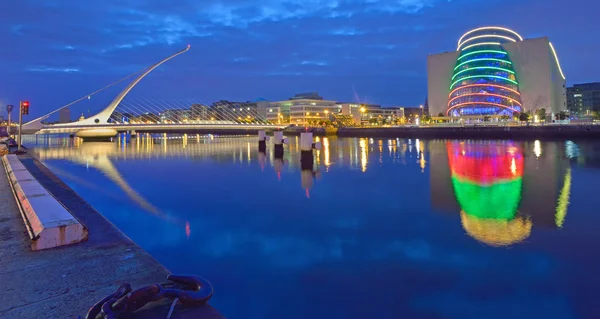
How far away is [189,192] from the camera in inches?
502

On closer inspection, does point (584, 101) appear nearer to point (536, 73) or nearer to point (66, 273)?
point (536, 73)

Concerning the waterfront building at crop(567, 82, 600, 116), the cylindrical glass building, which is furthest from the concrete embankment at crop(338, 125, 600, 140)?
the waterfront building at crop(567, 82, 600, 116)

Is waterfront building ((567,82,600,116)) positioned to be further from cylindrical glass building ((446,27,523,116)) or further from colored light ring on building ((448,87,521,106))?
colored light ring on building ((448,87,521,106))

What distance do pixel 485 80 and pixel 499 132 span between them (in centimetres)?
2950

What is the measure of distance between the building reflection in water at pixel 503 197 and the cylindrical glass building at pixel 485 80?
2338 inches

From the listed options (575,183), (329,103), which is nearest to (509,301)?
(575,183)

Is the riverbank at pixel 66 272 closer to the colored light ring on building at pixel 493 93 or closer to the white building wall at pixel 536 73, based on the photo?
the colored light ring on building at pixel 493 93

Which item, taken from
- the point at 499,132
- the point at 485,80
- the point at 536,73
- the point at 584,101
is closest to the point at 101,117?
the point at 499,132

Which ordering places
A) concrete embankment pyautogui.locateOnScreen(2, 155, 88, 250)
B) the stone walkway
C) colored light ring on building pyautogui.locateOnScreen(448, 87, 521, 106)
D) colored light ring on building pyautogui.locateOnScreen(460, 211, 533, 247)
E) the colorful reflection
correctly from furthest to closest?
colored light ring on building pyautogui.locateOnScreen(448, 87, 521, 106), the colorful reflection, colored light ring on building pyautogui.locateOnScreen(460, 211, 533, 247), concrete embankment pyautogui.locateOnScreen(2, 155, 88, 250), the stone walkway

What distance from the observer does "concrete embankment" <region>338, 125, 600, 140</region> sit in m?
41.3

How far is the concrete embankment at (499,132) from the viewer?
4131 cm

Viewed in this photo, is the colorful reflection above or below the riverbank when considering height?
below

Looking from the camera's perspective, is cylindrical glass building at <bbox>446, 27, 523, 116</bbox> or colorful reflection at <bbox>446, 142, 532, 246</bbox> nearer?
colorful reflection at <bbox>446, 142, 532, 246</bbox>

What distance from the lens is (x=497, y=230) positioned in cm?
741
